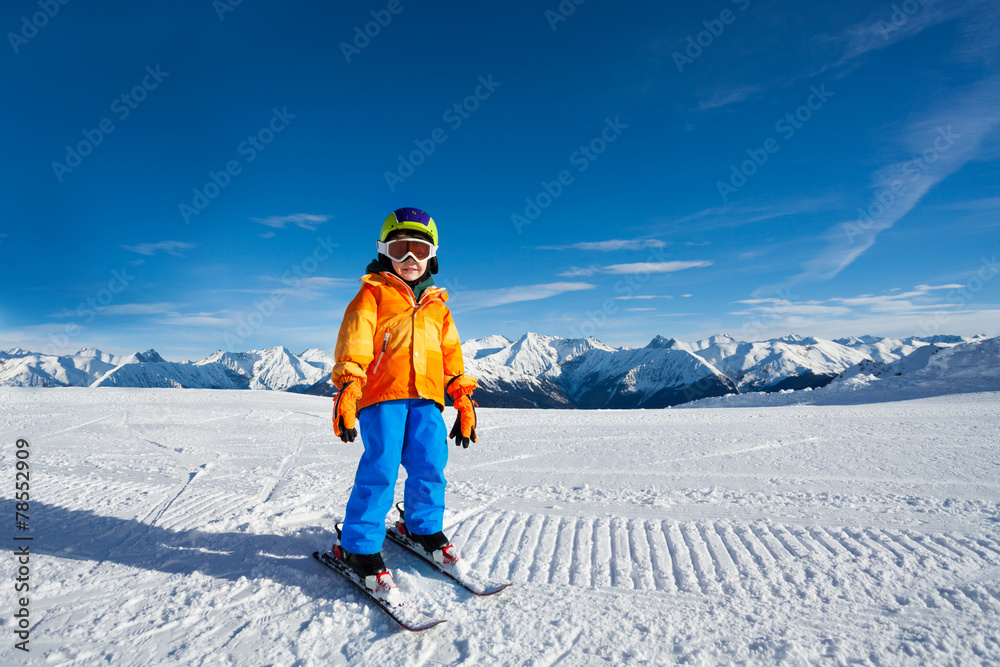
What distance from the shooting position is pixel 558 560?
3.32 metres

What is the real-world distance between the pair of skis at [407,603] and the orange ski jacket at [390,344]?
107cm

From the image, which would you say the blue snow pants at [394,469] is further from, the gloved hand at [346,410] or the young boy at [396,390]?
the gloved hand at [346,410]

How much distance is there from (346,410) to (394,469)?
20.8 inches

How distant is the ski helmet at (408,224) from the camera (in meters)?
3.33

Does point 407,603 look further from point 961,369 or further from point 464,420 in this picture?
point 961,369

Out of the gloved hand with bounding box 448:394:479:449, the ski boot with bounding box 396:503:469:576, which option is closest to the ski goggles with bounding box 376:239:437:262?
the gloved hand with bounding box 448:394:479:449

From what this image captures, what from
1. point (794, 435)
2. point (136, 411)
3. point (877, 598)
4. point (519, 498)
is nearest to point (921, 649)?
point (877, 598)

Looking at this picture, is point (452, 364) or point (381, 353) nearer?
point (381, 353)

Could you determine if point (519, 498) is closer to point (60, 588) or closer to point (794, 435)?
point (60, 588)

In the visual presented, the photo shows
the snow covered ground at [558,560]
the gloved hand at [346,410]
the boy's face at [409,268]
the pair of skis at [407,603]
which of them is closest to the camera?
the snow covered ground at [558,560]

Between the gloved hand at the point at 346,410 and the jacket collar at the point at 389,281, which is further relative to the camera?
the jacket collar at the point at 389,281

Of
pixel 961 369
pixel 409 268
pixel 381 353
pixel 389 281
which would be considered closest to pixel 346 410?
pixel 381 353

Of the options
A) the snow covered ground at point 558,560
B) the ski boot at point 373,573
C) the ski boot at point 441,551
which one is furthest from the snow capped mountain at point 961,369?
the ski boot at point 373,573

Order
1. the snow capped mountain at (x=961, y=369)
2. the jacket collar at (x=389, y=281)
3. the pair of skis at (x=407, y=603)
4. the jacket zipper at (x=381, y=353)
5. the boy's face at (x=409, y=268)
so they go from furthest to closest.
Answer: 1. the snow capped mountain at (x=961, y=369)
2. the boy's face at (x=409, y=268)
3. the jacket collar at (x=389, y=281)
4. the jacket zipper at (x=381, y=353)
5. the pair of skis at (x=407, y=603)
